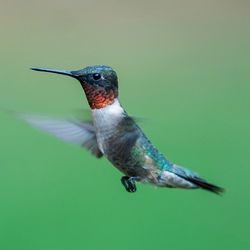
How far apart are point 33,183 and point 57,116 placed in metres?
1.28

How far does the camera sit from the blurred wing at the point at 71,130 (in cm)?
81

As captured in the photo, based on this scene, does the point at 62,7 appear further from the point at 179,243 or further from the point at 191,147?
the point at 179,243

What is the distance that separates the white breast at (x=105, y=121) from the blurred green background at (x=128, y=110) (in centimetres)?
112

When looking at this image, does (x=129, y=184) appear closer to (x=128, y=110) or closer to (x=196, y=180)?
(x=196, y=180)

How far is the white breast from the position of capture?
774 mm

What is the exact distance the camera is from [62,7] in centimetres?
253

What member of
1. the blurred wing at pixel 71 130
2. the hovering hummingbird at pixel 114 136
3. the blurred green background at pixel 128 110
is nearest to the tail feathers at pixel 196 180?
the hovering hummingbird at pixel 114 136

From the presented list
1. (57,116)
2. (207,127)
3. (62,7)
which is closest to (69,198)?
(207,127)

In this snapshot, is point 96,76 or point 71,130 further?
point 71,130

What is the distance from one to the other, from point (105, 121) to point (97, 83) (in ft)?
0.18

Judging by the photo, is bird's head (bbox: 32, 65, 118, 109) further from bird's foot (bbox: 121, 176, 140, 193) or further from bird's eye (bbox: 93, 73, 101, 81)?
bird's foot (bbox: 121, 176, 140, 193)

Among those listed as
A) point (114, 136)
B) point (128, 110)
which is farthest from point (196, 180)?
point (128, 110)

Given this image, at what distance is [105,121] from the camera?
30.8 inches

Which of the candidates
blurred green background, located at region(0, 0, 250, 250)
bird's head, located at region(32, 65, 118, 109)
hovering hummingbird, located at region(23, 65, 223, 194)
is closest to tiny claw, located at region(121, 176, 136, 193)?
hovering hummingbird, located at region(23, 65, 223, 194)
